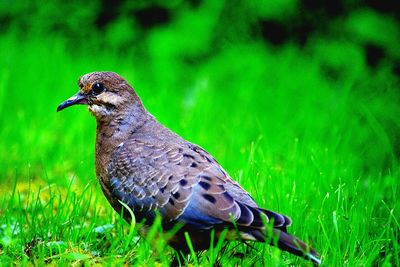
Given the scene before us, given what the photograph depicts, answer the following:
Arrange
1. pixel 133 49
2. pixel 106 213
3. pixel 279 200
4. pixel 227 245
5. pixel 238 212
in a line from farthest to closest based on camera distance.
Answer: pixel 133 49 < pixel 106 213 < pixel 279 200 < pixel 227 245 < pixel 238 212

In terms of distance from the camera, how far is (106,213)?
4398mm

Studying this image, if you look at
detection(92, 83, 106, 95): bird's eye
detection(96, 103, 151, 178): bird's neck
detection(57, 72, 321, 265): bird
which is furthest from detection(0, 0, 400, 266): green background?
detection(92, 83, 106, 95): bird's eye

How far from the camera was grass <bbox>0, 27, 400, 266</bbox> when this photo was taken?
366 cm

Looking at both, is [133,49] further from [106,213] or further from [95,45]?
[106,213]

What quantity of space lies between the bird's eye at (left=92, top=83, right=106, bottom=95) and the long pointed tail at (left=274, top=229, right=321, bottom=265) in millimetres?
1509

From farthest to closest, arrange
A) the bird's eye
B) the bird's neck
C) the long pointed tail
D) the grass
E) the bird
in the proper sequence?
the bird's eye, the bird's neck, the grass, the bird, the long pointed tail

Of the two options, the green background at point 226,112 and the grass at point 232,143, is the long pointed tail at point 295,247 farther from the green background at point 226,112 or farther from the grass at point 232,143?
the grass at point 232,143

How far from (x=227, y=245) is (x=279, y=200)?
0.50 metres

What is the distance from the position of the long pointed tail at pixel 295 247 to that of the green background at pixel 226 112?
89 millimetres

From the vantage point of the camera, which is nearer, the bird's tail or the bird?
the bird's tail

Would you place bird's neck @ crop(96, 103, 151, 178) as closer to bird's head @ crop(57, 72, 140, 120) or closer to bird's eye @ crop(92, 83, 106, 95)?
bird's head @ crop(57, 72, 140, 120)

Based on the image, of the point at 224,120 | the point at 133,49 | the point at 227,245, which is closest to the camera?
the point at 227,245

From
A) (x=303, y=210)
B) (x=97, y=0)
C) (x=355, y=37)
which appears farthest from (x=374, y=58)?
(x=303, y=210)

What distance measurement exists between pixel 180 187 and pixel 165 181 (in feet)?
0.33
